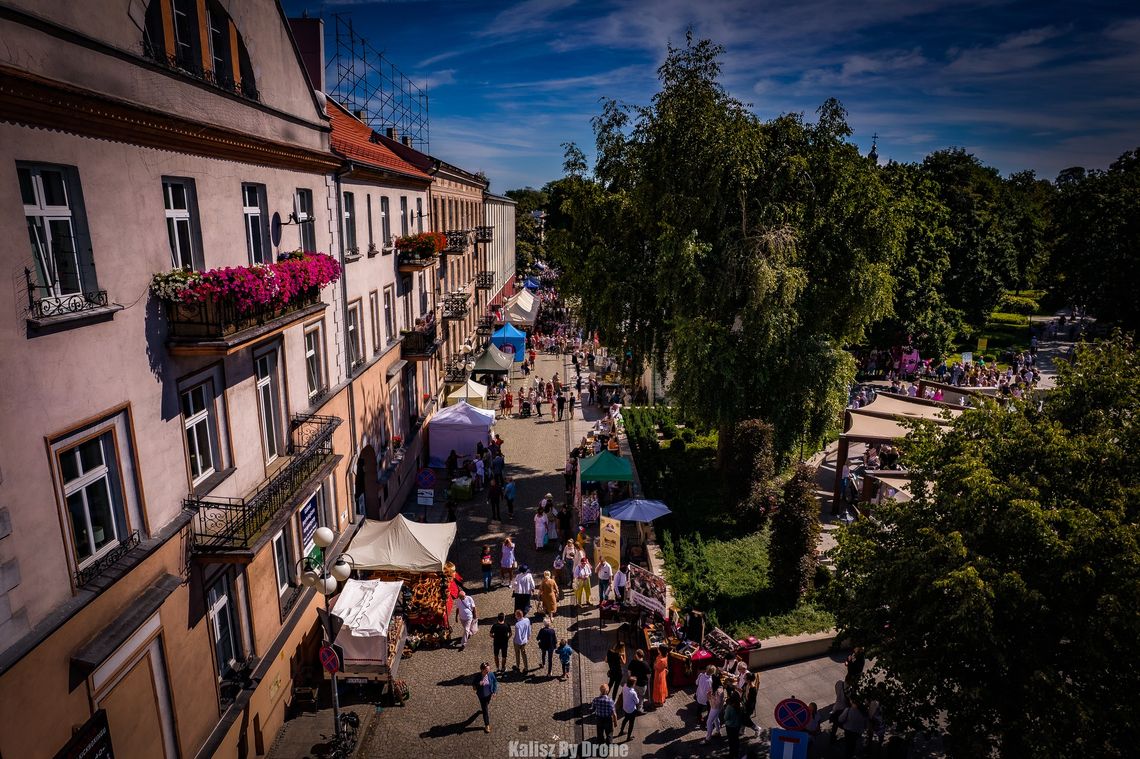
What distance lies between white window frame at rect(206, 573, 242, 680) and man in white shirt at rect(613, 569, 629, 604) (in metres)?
8.59

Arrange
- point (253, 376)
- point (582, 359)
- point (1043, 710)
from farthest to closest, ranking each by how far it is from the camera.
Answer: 1. point (582, 359)
2. point (253, 376)
3. point (1043, 710)

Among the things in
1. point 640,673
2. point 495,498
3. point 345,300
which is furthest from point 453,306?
point 640,673

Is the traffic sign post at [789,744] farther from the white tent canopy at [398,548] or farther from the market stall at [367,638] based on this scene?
the white tent canopy at [398,548]

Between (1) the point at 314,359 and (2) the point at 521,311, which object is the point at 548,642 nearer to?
(1) the point at 314,359

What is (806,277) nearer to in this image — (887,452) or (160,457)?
(887,452)

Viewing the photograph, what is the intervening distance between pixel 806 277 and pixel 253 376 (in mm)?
15450

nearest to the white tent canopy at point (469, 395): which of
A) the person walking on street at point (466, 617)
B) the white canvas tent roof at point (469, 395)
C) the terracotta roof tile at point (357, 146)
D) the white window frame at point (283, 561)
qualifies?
the white canvas tent roof at point (469, 395)

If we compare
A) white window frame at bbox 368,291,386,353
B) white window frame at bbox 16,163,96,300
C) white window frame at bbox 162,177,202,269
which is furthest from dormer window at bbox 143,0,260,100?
white window frame at bbox 368,291,386,353

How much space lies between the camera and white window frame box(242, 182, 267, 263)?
11548mm

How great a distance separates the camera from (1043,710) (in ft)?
27.0

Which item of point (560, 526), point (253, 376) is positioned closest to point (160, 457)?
point (253, 376)

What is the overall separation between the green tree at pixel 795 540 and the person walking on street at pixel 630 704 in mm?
5093

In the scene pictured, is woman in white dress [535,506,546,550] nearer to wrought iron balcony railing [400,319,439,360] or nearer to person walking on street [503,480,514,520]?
person walking on street [503,480,514,520]

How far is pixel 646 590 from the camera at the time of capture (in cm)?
1584
